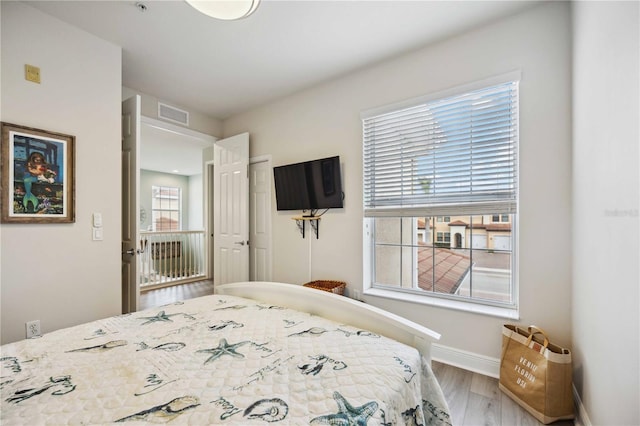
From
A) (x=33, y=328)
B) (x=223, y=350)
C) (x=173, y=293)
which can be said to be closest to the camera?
(x=223, y=350)

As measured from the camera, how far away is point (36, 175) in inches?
80.0

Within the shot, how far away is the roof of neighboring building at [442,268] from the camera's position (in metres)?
2.43

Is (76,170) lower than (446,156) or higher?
lower

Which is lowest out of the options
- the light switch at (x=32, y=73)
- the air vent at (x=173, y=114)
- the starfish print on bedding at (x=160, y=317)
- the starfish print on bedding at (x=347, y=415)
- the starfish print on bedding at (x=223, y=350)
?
the starfish print on bedding at (x=160, y=317)

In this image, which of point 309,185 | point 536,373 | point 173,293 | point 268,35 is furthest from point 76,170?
point 536,373

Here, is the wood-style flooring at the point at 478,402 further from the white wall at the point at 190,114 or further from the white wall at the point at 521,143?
the white wall at the point at 190,114

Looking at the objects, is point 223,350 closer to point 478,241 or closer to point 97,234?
point 97,234

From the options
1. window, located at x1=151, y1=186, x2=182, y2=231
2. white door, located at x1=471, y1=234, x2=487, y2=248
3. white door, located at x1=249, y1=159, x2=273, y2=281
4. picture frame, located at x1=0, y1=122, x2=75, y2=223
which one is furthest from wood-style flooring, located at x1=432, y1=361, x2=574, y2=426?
window, located at x1=151, y1=186, x2=182, y2=231

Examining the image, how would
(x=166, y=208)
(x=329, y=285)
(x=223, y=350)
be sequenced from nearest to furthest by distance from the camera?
(x=223, y=350)
(x=329, y=285)
(x=166, y=208)

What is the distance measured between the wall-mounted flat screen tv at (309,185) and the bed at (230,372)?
5.15ft

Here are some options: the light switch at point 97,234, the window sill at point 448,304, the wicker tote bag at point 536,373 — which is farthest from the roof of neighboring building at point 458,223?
the light switch at point 97,234

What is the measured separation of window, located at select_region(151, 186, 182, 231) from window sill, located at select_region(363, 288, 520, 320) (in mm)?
8042

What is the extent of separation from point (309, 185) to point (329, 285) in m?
1.13

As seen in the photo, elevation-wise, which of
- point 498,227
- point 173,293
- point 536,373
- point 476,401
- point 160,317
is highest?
point 498,227
